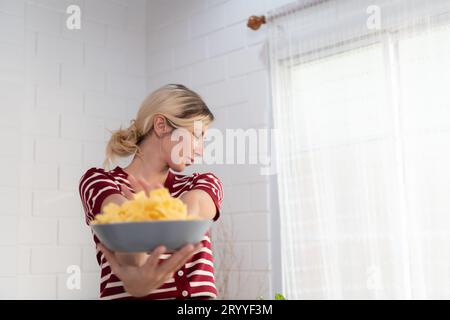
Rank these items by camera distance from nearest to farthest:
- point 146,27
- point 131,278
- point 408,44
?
point 131,278
point 408,44
point 146,27

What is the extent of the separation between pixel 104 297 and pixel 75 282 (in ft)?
6.13

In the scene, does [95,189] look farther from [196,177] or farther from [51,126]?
[51,126]

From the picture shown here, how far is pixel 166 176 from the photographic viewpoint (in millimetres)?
1615

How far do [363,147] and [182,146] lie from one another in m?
1.34

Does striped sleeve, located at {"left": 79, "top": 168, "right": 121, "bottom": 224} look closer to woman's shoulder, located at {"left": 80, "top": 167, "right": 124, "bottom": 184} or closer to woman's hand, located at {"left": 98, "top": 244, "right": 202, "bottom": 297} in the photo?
woman's shoulder, located at {"left": 80, "top": 167, "right": 124, "bottom": 184}

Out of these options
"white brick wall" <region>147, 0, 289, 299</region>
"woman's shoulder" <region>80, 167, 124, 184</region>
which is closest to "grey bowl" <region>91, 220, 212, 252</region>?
"woman's shoulder" <region>80, 167, 124, 184</region>

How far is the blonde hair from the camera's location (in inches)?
59.9

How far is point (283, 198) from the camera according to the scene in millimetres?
2883

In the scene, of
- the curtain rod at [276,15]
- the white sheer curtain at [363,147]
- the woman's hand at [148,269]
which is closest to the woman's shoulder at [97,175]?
the woman's hand at [148,269]

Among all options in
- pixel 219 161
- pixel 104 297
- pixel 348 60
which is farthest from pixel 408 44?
pixel 104 297

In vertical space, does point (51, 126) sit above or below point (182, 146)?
above

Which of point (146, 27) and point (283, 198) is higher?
point (146, 27)

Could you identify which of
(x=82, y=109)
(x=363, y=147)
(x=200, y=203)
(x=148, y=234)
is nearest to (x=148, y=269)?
(x=148, y=234)

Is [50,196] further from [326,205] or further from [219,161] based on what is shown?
[326,205]
